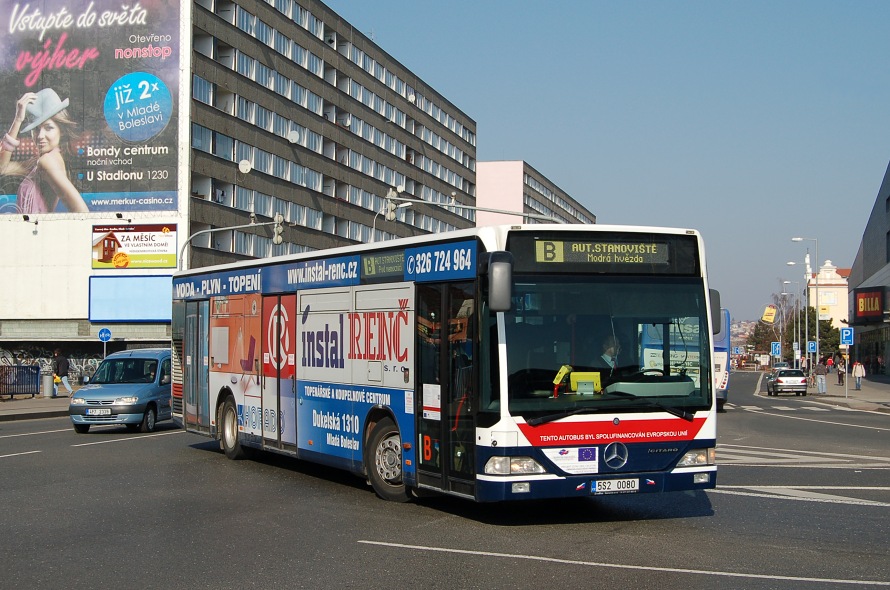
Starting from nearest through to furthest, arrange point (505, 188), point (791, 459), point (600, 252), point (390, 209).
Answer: point (600, 252) < point (791, 459) < point (390, 209) < point (505, 188)

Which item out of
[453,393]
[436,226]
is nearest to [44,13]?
[436,226]

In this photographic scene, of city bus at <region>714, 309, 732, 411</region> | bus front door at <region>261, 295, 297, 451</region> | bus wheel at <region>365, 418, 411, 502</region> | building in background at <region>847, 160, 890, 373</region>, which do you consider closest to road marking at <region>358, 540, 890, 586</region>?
bus wheel at <region>365, 418, 411, 502</region>

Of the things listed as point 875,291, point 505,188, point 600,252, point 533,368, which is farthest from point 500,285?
point 505,188

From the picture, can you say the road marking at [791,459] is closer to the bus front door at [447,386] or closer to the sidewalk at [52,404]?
the bus front door at [447,386]

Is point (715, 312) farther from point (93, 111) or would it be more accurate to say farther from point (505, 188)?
point (505, 188)

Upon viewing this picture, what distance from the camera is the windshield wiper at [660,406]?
1022 cm

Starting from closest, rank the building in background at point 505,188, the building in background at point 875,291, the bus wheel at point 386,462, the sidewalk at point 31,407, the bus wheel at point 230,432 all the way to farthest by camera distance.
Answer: the bus wheel at point 386,462
the bus wheel at point 230,432
the sidewalk at point 31,407
the building in background at point 875,291
the building in background at point 505,188

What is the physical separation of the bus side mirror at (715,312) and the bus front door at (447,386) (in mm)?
2481

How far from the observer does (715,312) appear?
36.1 ft

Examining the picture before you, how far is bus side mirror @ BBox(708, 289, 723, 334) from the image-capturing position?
10.9 metres

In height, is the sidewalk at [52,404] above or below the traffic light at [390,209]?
below

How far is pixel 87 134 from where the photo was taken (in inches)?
2309

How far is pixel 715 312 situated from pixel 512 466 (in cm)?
272

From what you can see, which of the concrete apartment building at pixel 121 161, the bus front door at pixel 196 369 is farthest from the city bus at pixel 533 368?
the concrete apartment building at pixel 121 161
